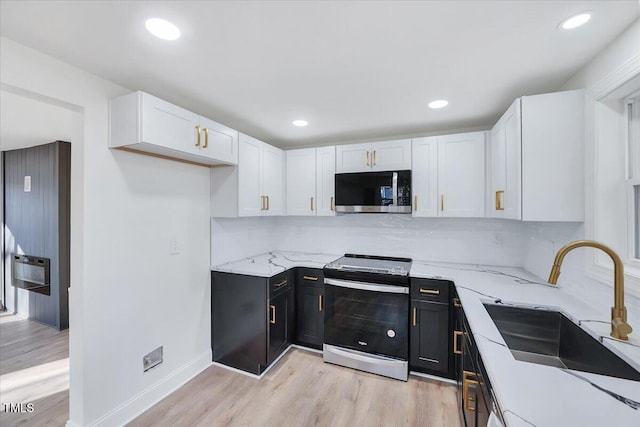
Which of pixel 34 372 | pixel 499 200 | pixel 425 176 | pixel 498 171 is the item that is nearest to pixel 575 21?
pixel 498 171

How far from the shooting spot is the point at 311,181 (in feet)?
10.5

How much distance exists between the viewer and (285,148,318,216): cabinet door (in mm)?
3184

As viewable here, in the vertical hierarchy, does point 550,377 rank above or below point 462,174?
below

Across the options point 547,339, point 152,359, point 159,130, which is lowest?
point 152,359

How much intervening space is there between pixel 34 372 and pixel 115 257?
6.00ft

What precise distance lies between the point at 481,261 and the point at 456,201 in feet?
2.38

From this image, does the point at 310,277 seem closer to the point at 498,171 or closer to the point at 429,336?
the point at 429,336

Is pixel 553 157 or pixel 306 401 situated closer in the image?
pixel 553 157

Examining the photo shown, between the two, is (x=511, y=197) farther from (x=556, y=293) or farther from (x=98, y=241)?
(x=98, y=241)

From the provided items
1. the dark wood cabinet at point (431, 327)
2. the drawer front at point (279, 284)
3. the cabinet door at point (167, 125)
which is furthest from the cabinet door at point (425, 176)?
the cabinet door at point (167, 125)

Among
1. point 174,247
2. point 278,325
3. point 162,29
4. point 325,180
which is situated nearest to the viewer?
point 162,29

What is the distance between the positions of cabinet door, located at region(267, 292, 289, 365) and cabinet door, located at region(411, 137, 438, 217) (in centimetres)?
161

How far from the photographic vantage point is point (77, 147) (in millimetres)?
1713

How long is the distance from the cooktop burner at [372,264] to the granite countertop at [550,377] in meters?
0.60
